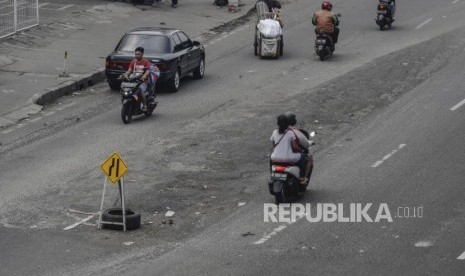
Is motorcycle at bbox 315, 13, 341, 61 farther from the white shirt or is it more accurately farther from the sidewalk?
the white shirt

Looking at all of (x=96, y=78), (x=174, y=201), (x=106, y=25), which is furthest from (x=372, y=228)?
(x=106, y=25)

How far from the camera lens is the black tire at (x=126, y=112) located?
27062 millimetres

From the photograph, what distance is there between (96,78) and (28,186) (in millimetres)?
10936

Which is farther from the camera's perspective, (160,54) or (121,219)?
(160,54)

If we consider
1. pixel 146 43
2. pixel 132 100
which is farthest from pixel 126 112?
pixel 146 43

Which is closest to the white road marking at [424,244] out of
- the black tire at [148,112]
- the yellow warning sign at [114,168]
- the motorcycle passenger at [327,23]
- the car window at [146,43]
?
the yellow warning sign at [114,168]

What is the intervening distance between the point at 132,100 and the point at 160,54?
3.59 meters

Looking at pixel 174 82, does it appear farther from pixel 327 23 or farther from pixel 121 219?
pixel 121 219

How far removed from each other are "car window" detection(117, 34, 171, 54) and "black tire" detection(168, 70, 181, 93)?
2.20 ft

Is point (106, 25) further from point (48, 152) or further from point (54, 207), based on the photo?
point (54, 207)

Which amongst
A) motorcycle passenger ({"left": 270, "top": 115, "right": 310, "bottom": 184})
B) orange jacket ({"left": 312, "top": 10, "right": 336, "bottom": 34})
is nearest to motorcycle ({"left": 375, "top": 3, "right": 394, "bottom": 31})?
orange jacket ({"left": 312, "top": 10, "right": 336, "bottom": 34})

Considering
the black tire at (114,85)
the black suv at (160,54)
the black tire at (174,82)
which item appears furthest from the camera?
the black tire at (114,85)

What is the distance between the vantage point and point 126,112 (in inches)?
1069

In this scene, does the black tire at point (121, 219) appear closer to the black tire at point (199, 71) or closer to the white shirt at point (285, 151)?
the white shirt at point (285, 151)
